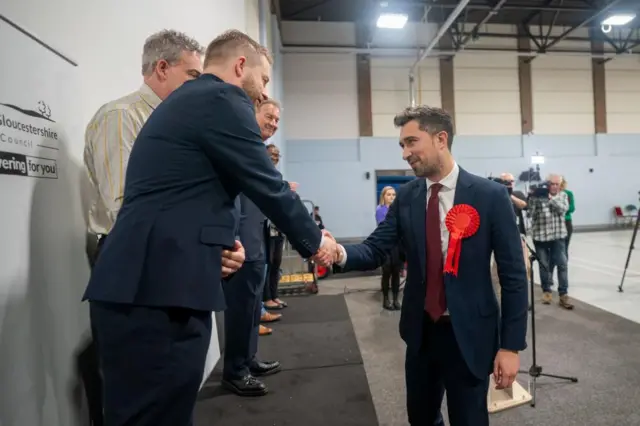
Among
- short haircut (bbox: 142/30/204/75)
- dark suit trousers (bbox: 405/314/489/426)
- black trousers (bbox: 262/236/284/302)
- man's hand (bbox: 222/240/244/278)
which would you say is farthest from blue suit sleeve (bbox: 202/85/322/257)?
black trousers (bbox: 262/236/284/302)

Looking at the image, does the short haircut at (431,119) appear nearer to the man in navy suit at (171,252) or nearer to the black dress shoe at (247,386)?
the man in navy suit at (171,252)

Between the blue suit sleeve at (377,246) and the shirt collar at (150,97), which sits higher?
the shirt collar at (150,97)

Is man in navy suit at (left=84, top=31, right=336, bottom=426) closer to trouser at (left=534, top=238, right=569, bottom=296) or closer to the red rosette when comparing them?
the red rosette

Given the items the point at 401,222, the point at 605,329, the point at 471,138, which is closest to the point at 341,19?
the point at 471,138

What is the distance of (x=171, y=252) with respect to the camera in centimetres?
88

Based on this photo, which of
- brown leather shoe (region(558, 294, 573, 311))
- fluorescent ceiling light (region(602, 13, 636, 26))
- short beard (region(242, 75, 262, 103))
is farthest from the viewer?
fluorescent ceiling light (region(602, 13, 636, 26))

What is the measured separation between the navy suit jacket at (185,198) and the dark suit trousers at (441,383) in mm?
782

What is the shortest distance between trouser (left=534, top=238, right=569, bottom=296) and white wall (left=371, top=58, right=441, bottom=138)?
7558 mm

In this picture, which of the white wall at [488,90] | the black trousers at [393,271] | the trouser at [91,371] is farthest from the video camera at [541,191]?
the white wall at [488,90]

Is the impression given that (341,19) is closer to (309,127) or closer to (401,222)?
(309,127)

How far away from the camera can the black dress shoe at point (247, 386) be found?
2400 millimetres

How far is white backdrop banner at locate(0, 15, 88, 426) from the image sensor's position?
1.07 meters

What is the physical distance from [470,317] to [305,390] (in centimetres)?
158

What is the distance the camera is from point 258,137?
3.34 feet
